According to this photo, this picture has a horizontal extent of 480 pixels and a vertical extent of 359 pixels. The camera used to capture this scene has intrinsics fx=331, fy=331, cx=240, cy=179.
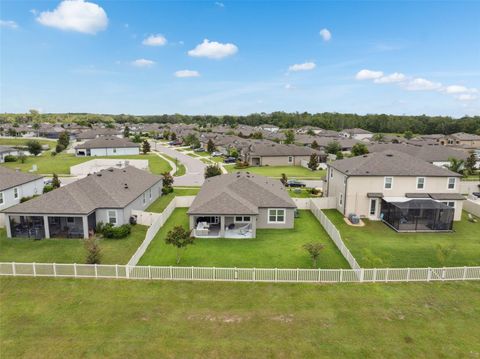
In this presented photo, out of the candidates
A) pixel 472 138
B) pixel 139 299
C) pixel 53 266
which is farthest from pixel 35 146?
pixel 472 138

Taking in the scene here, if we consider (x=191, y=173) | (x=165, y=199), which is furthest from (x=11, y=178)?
(x=191, y=173)

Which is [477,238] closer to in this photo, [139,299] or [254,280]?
[254,280]

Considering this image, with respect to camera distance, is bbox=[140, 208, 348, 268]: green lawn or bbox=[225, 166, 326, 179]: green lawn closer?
bbox=[140, 208, 348, 268]: green lawn

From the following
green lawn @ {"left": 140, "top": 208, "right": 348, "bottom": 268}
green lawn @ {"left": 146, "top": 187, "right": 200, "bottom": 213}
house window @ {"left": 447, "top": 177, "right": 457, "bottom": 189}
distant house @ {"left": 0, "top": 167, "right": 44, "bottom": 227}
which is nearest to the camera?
green lawn @ {"left": 140, "top": 208, "right": 348, "bottom": 268}

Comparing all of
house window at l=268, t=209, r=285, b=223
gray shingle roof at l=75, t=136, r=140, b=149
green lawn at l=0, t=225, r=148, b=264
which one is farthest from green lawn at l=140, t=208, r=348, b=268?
gray shingle roof at l=75, t=136, r=140, b=149

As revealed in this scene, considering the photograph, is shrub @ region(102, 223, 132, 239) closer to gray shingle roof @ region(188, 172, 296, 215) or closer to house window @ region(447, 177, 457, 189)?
gray shingle roof @ region(188, 172, 296, 215)

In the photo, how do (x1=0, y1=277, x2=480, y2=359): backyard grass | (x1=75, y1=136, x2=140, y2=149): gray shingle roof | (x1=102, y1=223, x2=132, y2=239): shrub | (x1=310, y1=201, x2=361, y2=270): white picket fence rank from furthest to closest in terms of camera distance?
(x1=75, y1=136, x2=140, y2=149): gray shingle roof → (x1=102, y1=223, x2=132, y2=239): shrub → (x1=310, y1=201, x2=361, y2=270): white picket fence → (x1=0, y1=277, x2=480, y2=359): backyard grass

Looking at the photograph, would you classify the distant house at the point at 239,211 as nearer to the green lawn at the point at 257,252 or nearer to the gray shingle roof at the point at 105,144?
the green lawn at the point at 257,252
